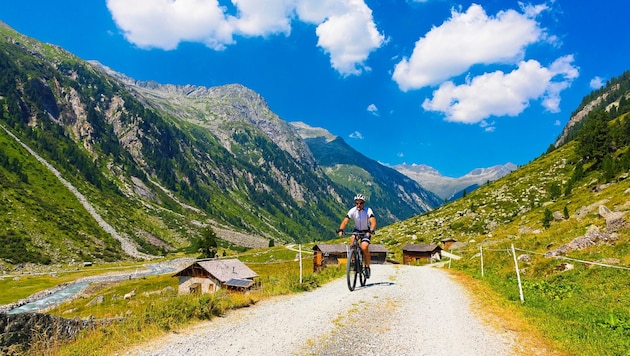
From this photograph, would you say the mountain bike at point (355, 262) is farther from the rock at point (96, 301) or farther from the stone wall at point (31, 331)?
the rock at point (96, 301)

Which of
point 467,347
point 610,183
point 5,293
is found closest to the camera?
point 467,347

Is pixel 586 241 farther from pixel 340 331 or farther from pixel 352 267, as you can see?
pixel 340 331

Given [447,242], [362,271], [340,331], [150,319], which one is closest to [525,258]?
[362,271]

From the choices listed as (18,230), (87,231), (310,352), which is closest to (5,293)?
(18,230)

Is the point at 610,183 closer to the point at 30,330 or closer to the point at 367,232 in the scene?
the point at 367,232

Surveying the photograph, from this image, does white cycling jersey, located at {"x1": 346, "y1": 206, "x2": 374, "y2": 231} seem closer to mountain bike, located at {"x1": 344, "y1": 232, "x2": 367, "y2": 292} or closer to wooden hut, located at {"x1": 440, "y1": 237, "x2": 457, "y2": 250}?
mountain bike, located at {"x1": 344, "y1": 232, "x2": 367, "y2": 292}

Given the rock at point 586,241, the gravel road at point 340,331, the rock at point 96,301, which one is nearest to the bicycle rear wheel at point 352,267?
the gravel road at point 340,331

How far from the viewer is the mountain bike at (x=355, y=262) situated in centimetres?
1608

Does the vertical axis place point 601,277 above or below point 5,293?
above

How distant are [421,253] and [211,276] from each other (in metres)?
53.1

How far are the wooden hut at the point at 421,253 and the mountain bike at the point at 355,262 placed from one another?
240ft

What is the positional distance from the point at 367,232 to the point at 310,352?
8.17 metres

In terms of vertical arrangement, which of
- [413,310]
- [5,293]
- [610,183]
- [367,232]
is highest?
[610,183]

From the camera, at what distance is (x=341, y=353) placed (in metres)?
8.00
